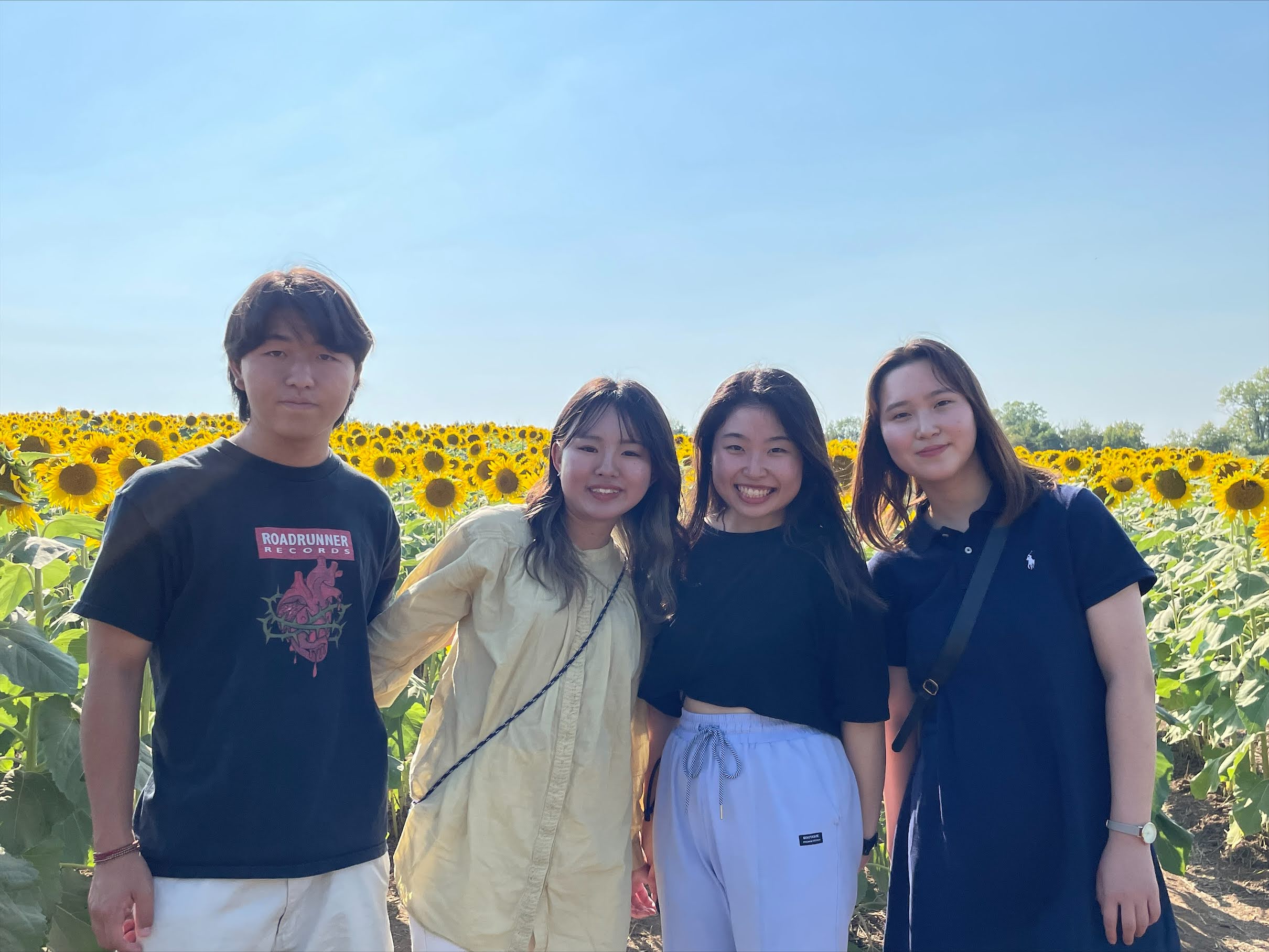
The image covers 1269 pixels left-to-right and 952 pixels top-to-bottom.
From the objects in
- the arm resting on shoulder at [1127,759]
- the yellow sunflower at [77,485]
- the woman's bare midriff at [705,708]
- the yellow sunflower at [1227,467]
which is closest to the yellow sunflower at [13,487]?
the yellow sunflower at [77,485]

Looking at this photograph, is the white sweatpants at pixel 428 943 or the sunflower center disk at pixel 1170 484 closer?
the white sweatpants at pixel 428 943

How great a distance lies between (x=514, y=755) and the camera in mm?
2430

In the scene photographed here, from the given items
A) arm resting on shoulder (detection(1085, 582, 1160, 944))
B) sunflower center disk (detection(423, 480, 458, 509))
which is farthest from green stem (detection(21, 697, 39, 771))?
sunflower center disk (detection(423, 480, 458, 509))

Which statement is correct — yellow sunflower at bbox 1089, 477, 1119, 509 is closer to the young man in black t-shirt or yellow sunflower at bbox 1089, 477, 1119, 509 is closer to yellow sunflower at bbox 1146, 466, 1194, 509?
yellow sunflower at bbox 1146, 466, 1194, 509

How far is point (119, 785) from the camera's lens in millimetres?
2111

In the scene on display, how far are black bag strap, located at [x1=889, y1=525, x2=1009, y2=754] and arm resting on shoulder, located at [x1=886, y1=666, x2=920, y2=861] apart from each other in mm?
163

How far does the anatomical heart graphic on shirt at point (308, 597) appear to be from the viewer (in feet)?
7.21

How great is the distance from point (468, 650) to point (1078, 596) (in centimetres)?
159

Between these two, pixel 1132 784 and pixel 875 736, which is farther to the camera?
pixel 875 736

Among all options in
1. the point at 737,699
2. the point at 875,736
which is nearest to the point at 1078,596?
the point at 875,736

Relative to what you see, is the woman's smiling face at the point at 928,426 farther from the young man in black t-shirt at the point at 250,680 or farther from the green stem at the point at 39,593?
the green stem at the point at 39,593

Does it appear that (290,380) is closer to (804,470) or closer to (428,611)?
(428,611)

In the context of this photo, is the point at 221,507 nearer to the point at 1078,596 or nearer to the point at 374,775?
the point at 374,775

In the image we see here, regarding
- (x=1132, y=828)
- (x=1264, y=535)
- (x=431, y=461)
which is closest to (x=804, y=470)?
(x=1132, y=828)
